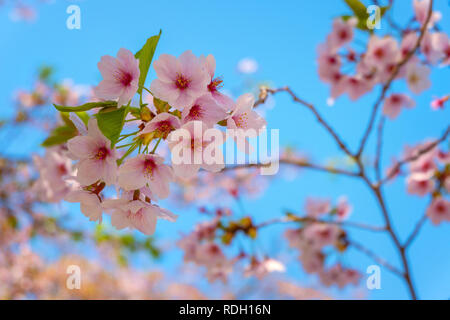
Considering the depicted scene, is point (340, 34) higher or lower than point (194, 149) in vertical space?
higher

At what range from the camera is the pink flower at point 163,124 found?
0.80 meters

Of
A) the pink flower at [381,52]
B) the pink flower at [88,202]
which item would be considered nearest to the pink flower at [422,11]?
the pink flower at [381,52]

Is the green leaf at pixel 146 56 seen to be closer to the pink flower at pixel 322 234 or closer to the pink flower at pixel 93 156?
the pink flower at pixel 93 156

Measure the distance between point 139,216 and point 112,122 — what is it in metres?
0.29

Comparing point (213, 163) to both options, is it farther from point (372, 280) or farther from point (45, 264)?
point (45, 264)

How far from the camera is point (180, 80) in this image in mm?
848

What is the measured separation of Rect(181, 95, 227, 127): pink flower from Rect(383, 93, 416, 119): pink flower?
1853mm

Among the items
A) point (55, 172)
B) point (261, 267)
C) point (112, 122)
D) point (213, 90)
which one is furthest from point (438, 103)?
point (55, 172)

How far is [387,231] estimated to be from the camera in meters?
1.95

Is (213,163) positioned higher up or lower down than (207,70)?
lower down

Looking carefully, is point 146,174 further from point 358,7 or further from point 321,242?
point 321,242

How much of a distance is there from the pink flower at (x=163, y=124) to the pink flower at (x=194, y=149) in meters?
0.05
